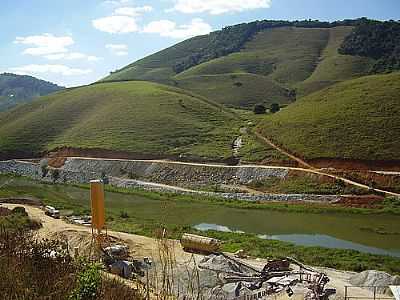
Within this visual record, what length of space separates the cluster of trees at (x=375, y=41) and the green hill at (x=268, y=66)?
5.88 ft

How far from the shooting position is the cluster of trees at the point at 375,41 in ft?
438

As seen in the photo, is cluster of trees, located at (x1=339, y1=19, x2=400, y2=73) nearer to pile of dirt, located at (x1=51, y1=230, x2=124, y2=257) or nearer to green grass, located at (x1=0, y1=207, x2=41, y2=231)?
green grass, located at (x1=0, y1=207, x2=41, y2=231)

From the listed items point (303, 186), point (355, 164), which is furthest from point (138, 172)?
point (355, 164)

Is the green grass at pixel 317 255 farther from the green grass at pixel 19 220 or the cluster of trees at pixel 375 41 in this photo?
the cluster of trees at pixel 375 41

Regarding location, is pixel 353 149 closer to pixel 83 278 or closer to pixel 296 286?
pixel 296 286

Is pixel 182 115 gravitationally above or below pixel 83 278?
above

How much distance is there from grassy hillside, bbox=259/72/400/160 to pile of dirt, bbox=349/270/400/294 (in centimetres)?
3044

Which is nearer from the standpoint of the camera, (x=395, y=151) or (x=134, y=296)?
(x=134, y=296)

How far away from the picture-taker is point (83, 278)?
829 cm

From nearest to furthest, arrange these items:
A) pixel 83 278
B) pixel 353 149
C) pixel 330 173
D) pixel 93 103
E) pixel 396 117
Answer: pixel 83 278
pixel 330 173
pixel 353 149
pixel 396 117
pixel 93 103

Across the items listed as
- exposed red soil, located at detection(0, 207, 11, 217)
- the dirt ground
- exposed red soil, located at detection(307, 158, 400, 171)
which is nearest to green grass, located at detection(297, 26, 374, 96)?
exposed red soil, located at detection(307, 158, 400, 171)

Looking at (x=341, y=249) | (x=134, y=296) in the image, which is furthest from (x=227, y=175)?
(x=134, y=296)

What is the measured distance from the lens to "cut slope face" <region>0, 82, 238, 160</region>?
6744cm

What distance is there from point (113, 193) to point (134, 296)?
1775 inches
